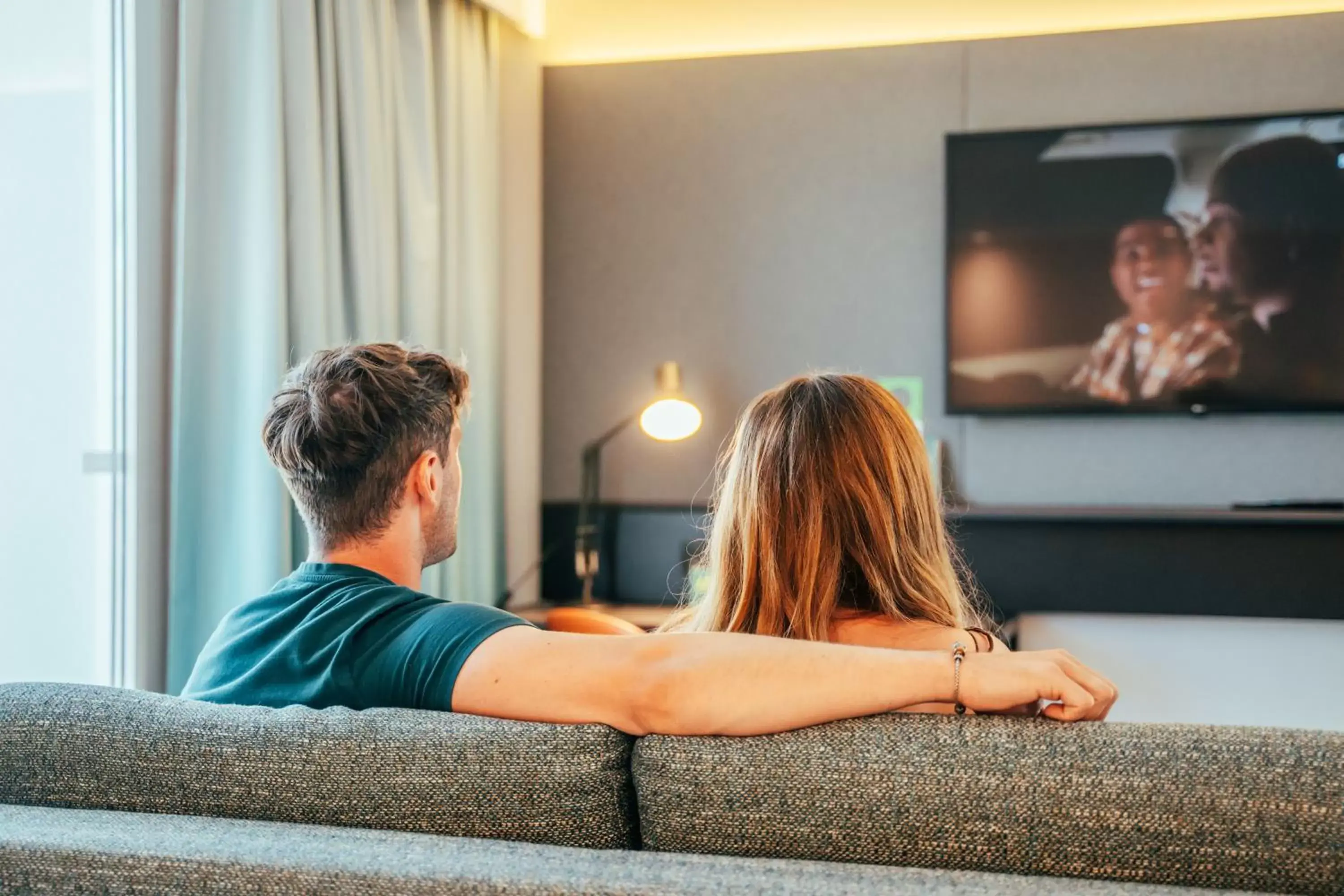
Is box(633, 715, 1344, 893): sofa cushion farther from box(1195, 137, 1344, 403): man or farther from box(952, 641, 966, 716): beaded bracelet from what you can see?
box(1195, 137, 1344, 403): man

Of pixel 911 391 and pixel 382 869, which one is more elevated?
pixel 911 391

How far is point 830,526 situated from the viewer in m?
1.36

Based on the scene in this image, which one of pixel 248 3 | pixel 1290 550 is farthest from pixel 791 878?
pixel 1290 550

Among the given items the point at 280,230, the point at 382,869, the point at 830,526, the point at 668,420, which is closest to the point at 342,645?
the point at 382,869

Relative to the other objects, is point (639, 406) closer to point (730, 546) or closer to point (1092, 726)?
point (730, 546)

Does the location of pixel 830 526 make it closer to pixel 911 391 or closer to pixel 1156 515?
pixel 1156 515

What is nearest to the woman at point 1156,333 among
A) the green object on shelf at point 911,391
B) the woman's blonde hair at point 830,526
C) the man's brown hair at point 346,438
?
the green object on shelf at point 911,391

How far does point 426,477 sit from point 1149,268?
8.09 feet

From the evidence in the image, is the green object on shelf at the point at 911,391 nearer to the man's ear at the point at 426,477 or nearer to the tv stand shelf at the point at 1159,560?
the tv stand shelf at the point at 1159,560

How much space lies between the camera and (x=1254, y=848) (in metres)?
0.88

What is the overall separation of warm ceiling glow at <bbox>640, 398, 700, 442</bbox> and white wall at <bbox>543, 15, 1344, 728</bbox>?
307 mm

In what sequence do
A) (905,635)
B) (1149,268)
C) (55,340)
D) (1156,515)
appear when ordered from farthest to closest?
(1149,268) → (1156,515) → (55,340) → (905,635)

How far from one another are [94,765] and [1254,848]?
0.93 metres

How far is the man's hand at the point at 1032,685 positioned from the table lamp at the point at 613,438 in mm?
2386
